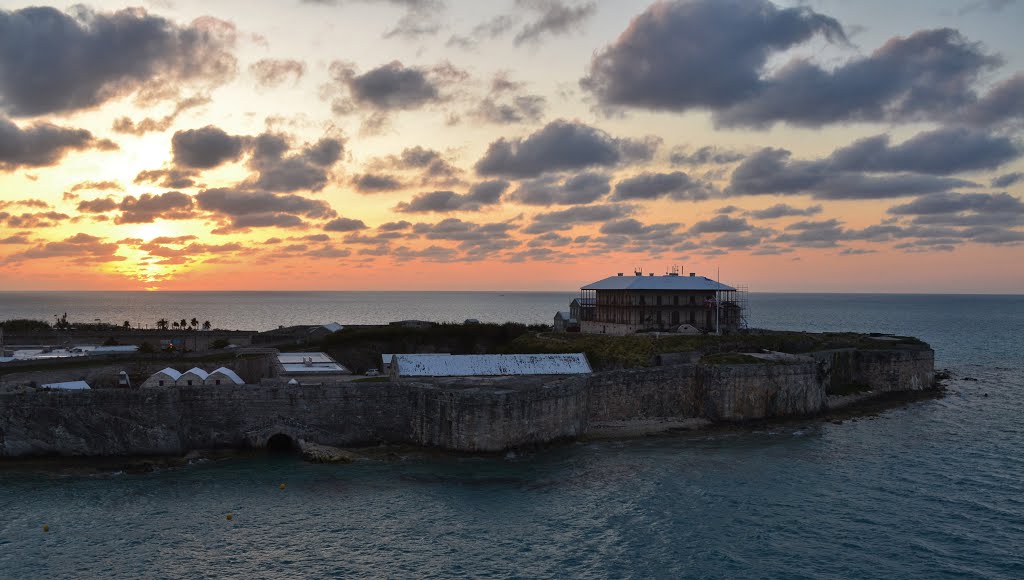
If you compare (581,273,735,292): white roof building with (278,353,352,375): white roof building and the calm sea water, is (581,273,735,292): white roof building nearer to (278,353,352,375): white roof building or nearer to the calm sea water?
the calm sea water

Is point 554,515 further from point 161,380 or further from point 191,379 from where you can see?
point 161,380

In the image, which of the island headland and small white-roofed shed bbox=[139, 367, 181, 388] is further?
small white-roofed shed bbox=[139, 367, 181, 388]

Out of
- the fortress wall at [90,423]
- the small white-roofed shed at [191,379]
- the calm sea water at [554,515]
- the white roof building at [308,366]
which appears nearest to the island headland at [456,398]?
the fortress wall at [90,423]

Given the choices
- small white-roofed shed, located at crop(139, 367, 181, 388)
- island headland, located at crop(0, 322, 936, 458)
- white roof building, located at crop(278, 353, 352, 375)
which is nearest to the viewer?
island headland, located at crop(0, 322, 936, 458)

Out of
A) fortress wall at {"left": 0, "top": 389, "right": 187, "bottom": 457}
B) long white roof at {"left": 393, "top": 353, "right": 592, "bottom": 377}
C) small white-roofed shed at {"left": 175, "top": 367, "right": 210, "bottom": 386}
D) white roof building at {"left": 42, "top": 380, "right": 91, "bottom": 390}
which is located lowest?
fortress wall at {"left": 0, "top": 389, "right": 187, "bottom": 457}

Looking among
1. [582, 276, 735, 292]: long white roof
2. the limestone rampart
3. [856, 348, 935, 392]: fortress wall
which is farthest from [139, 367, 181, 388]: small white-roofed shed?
[856, 348, 935, 392]: fortress wall

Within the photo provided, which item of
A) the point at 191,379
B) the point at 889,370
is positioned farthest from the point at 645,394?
the point at 191,379
